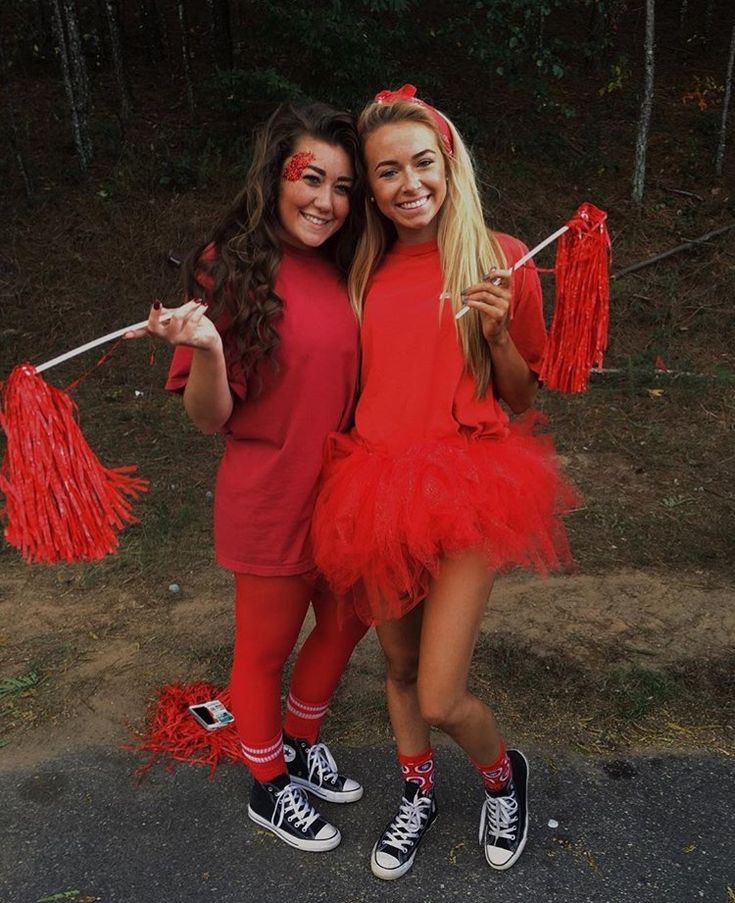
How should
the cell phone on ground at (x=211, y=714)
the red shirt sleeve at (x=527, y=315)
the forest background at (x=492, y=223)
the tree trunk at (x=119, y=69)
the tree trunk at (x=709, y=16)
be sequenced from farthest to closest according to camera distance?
the tree trunk at (x=709, y=16) → the tree trunk at (x=119, y=69) → the forest background at (x=492, y=223) → the cell phone on ground at (x=211, y=714) → the red shirt sleeve at (x=527, y=315)

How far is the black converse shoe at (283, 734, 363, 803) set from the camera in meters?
2.74

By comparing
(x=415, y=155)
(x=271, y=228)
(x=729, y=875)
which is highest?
(x=415, y=155)

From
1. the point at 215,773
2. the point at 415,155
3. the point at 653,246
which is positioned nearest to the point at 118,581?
the point at 215,773

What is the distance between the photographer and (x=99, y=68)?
10.7 metres

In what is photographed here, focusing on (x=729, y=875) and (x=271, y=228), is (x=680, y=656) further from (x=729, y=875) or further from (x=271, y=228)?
(x=271, y=228)

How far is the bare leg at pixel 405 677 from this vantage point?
2.33 m

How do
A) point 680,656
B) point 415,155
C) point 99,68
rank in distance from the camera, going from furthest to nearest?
point 99,68
point 680,656
point 415,155

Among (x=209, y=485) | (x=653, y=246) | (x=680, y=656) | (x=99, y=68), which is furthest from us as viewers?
(x=99, y=68)

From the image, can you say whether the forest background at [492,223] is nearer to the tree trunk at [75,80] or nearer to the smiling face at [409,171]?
the tree trunk at [75,80]

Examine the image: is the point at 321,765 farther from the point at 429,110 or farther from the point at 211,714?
the point at 429,110

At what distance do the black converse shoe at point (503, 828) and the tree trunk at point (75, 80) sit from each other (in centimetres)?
796

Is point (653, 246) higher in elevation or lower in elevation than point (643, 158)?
lower

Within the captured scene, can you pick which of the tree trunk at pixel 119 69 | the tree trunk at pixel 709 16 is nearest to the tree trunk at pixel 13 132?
the tree trunk at pixel 119 69

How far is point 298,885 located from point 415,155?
6.78 feet
